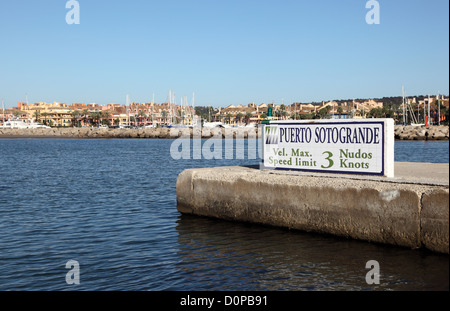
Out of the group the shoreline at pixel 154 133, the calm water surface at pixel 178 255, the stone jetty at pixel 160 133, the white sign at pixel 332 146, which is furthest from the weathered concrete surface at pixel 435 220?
the shoreline at pixel 154 133

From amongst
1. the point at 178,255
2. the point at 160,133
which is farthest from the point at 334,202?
the point at 160,133

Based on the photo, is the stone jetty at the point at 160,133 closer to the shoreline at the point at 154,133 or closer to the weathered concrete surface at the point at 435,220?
the shoreline at the point at 154,133

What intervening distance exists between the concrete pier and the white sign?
1.23 ft

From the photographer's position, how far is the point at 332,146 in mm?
13211

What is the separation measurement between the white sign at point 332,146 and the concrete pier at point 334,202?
1.23ft

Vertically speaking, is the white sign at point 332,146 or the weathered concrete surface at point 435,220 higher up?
the white sign at point 332,146

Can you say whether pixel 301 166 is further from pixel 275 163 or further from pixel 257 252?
pixel 257 252

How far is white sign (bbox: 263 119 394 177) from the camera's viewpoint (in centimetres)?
1218

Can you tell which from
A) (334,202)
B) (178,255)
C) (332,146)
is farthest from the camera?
(332,146)

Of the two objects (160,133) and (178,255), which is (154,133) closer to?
(160,133)

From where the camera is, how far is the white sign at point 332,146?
12180 mm

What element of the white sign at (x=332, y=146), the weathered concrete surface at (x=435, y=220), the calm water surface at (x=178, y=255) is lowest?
the calm water surface at (x=178, y=255)

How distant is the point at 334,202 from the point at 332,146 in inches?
79.6
